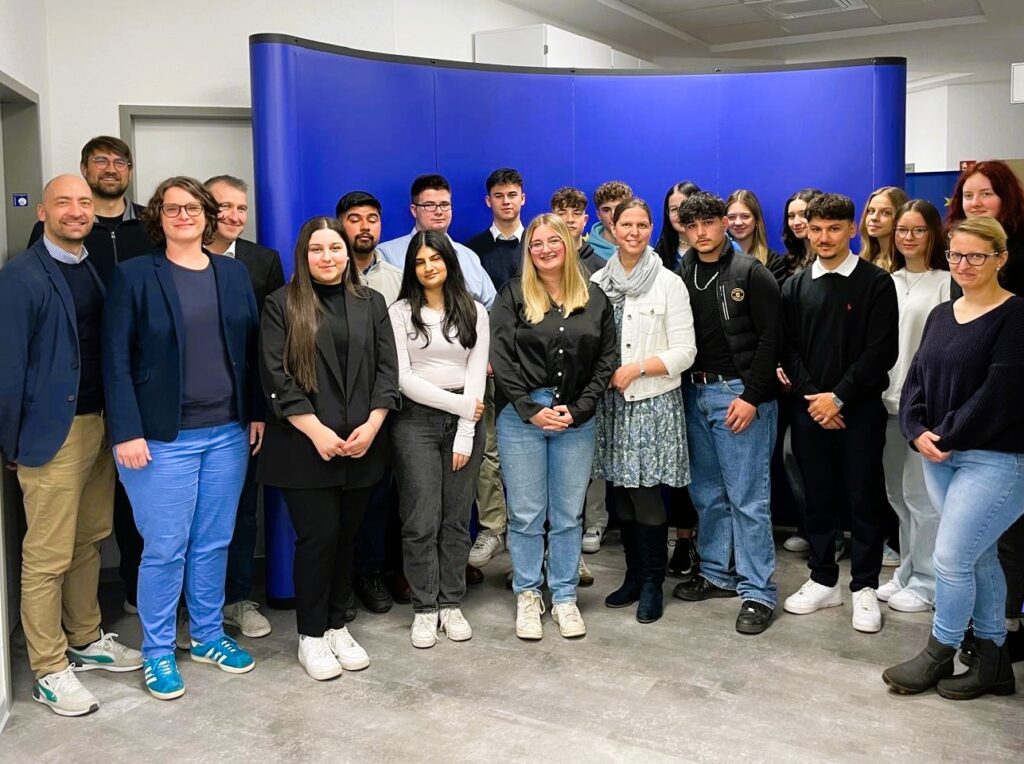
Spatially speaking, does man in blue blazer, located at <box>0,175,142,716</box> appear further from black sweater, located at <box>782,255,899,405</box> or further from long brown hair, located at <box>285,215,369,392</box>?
black sweater, located at <box>782,255,899,405</box>

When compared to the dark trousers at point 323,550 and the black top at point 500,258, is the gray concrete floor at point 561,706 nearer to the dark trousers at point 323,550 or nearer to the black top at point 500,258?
the dark trousers at point 323,550

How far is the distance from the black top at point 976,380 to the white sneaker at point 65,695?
2.76 m

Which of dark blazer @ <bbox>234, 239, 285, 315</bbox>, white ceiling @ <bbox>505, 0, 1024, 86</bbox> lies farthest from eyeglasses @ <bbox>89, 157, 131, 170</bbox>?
white ceiling @ <bbox>505, 0, 1024, 86</bbox>

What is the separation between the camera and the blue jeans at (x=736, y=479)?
150 inches

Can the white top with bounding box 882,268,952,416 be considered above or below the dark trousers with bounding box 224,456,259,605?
above

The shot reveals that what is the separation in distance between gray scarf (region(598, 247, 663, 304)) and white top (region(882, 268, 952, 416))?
36.9 inches

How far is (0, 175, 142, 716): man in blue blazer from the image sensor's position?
3.08 metres

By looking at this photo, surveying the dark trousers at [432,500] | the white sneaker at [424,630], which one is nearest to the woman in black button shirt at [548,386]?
the dark trousers at [432,500]

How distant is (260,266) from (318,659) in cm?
147

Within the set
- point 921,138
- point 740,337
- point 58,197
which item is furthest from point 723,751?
point 921,138

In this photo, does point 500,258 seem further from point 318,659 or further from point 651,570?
point 318,659

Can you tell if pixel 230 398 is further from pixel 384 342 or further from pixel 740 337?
pixel 740 337

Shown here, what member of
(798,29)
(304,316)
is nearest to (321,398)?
(304,316)

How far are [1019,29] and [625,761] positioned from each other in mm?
7632
